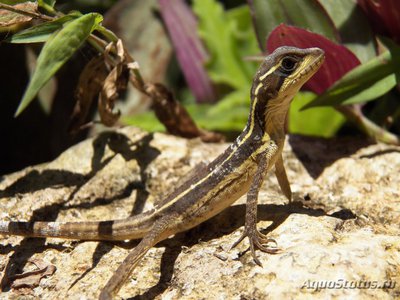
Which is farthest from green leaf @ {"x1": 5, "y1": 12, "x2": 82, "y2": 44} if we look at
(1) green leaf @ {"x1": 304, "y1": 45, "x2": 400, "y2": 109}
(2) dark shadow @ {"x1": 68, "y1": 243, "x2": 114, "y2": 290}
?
(1) green leaf @ {"x1": 304, "y1": 45, "x2": 400, "y2": 109}

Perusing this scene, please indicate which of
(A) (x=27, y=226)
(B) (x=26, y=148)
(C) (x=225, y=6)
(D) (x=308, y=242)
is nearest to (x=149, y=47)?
(C) (x=225, y=6)

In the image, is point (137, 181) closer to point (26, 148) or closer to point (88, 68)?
point (88, 68)

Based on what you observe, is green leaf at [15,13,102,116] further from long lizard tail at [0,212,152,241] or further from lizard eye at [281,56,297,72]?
lizard eye at [281,56,297,72]

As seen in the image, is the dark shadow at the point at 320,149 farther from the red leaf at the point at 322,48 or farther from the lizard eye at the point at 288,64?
the lizard eye at the point at 288,64

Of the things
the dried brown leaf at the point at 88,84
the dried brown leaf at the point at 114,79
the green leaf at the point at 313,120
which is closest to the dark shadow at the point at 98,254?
the dried brown leaf at the point at 114,79

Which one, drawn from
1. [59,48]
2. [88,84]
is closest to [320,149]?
[88,84]
